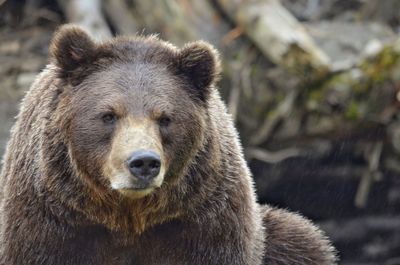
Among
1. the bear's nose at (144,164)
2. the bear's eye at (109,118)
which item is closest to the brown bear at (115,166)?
the bear's eye at (109,118)

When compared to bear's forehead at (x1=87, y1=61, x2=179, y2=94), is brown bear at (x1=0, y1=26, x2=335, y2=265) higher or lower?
lower

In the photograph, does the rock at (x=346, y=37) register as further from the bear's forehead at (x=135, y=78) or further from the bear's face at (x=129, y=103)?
the bear's forehead at (x=135, y=78)

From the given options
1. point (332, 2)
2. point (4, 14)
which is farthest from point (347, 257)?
point (4, 14)

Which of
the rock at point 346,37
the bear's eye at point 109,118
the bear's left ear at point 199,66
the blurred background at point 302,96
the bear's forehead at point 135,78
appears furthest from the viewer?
the rock at point 346,37

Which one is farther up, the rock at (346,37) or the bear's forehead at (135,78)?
the rock at (346,37)

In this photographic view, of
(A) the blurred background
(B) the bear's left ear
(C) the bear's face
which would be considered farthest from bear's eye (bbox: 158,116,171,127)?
(A) the blurred background

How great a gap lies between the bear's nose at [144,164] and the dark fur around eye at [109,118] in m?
0.49

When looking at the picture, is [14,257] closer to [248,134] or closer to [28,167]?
[28,167]

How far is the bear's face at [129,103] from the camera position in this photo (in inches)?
285

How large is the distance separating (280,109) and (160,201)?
5.03 meters

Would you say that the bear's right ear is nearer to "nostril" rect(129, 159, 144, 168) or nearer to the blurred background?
"nostril" rect(129, 159, 144, 168)

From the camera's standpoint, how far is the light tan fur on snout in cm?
706

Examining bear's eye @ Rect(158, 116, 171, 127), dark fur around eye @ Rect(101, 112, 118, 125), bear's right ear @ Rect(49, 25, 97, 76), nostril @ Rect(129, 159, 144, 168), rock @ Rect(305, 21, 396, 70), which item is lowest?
nostril @ Rect(129, 159, 144, 168)

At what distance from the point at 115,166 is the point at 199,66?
3.60 feet
